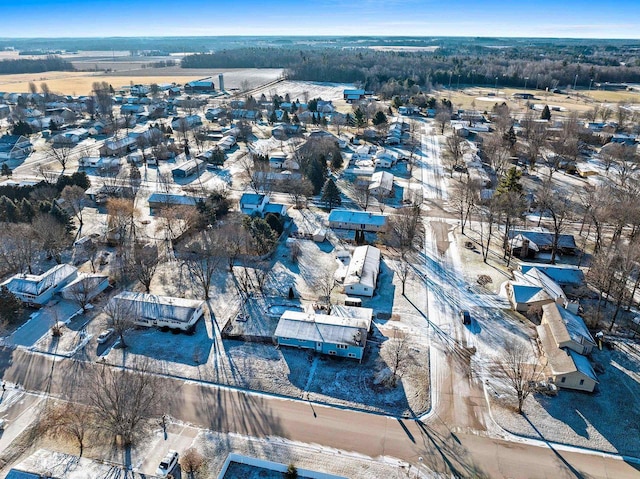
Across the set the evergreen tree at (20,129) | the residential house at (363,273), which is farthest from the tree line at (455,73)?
the residential house at (363,273)

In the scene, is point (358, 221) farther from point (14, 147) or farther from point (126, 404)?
point (14, 147)

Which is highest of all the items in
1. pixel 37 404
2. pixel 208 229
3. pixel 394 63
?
pixel 394 63

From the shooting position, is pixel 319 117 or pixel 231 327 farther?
pixel 319 117

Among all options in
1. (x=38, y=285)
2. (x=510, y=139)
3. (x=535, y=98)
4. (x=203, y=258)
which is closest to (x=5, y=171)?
(x=38, y=285)

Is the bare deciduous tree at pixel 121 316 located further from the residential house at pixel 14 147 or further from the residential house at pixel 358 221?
the residential house at pixel 14 147

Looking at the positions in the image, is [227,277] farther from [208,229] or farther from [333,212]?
[333,212]

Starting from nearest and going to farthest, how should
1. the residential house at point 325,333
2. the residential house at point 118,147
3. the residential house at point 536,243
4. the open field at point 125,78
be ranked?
the residential house at point 325,333, the residential house at point 536,243, the residential house at point 118,147, the open field at point 125,78

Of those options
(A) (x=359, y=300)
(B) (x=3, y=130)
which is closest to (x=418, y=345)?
(A) (x=359, y=300)
